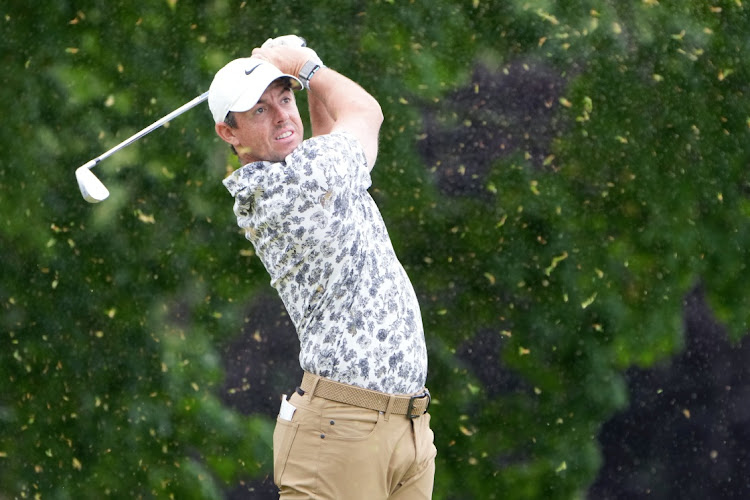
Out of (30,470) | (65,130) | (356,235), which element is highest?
(356,235)

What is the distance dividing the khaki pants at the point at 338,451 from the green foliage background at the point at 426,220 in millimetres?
1566

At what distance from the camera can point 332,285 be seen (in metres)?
2.76

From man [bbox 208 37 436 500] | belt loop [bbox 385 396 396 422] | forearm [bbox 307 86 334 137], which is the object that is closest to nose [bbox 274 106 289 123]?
man [bbox 208 37 436 500]

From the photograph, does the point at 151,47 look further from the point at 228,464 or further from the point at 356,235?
the point at 356,235

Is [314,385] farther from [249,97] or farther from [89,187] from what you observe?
[89,187]

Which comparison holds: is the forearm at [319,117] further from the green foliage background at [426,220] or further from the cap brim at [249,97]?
the green foliage background at [426,220]

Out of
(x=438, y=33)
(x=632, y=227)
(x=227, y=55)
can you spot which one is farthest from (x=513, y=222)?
(x=227, y=55)

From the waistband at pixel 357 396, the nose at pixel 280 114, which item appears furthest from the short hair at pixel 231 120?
the waistband at pixel 357 396

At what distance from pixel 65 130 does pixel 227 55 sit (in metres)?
0.72

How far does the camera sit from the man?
2697mm

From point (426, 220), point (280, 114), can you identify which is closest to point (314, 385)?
point (280, 114)

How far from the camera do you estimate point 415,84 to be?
432 cm

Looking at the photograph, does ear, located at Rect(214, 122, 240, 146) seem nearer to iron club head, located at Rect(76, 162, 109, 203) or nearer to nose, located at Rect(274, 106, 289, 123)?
nose, located at Rect(274, 106, 289, 123)

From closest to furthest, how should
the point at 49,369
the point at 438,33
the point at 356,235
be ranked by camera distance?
the point at 356,235 → the point at 438,33 → the point at 49,369
